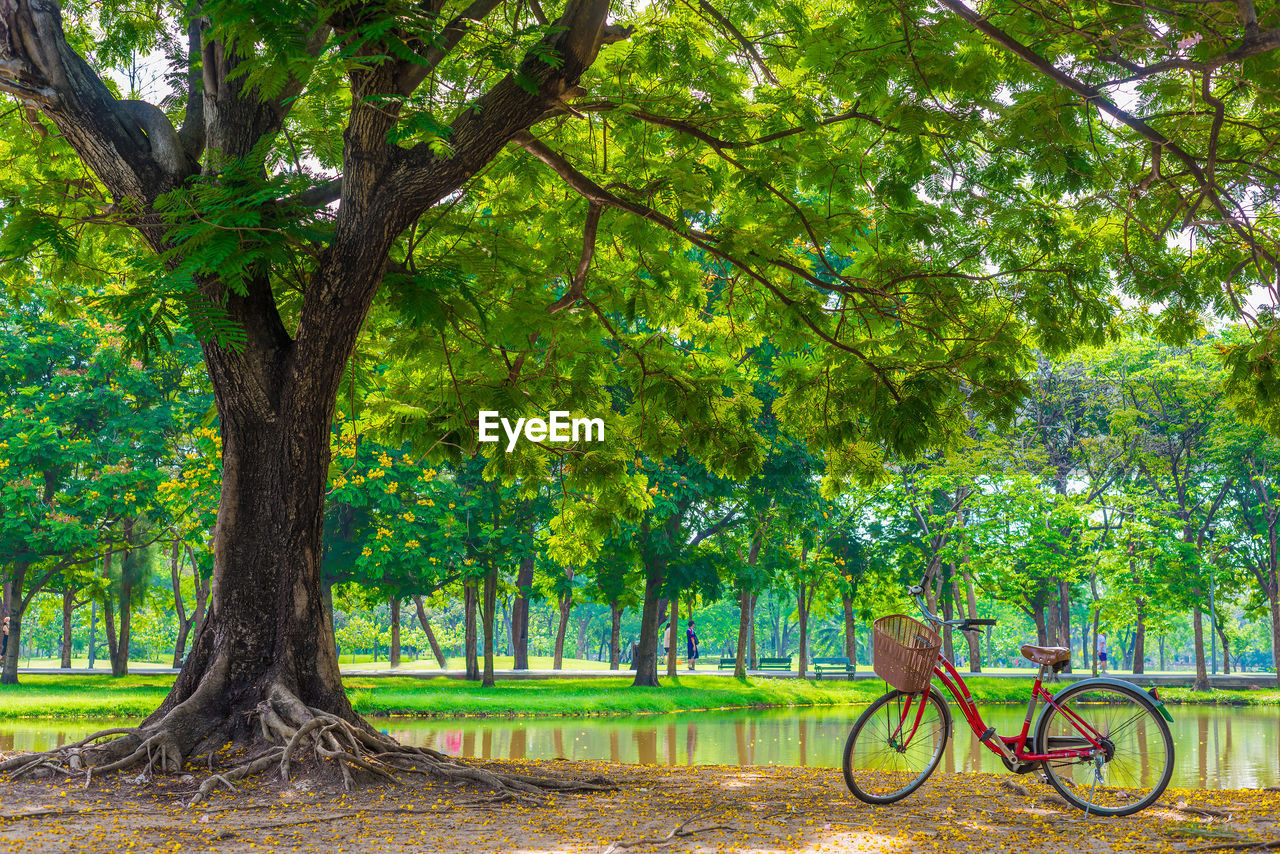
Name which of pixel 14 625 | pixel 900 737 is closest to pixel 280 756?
pixel 900 737

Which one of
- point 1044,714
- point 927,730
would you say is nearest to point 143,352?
point 927,730

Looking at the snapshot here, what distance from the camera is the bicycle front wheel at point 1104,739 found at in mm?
5559

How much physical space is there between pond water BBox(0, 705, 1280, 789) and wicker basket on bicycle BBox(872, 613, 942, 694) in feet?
15.6

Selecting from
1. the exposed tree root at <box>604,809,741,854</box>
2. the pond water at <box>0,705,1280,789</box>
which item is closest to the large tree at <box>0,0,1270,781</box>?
the exposed tree root at <box>604,809,741,854</box>

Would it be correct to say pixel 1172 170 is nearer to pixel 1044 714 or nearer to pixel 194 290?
pixel 1044 714

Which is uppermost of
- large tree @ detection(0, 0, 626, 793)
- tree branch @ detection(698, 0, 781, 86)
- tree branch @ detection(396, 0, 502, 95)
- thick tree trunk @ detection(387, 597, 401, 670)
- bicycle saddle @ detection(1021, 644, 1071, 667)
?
tree branch @ detection(698, 0, 781, 86)

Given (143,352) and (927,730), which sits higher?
(143,352)

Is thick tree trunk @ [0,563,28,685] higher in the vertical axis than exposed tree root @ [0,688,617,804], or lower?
lower

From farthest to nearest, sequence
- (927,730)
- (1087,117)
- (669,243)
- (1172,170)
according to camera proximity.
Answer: (669,243) < (1172,170) < (1087,117) < (927,730)

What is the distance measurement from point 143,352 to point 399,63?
7.81 ft

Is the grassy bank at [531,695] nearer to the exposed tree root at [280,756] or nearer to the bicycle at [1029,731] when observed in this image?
the exposed tree root at [280,756]

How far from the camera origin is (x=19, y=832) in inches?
178

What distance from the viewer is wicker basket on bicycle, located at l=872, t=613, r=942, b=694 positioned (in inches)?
228

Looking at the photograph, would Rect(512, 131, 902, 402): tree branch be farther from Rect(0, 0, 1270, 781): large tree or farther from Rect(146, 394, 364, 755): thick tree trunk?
Rect(146, 394, 364, 755): thick tree trunk
